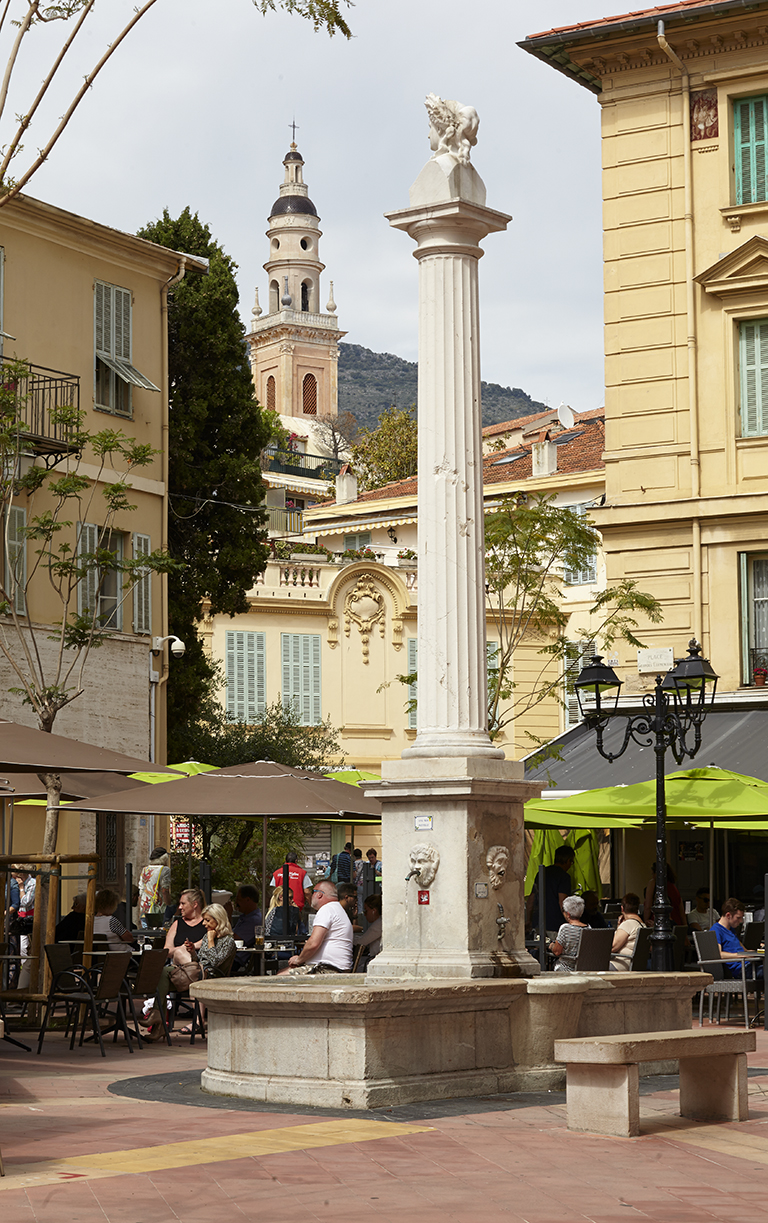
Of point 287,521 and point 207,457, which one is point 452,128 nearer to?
point 207,457

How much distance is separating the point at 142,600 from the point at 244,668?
13.2 m

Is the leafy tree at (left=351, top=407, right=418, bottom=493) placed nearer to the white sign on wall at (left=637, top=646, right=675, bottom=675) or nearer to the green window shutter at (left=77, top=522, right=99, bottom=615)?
the green window shutter at (left=77, top=522, right=99, bottom=615)

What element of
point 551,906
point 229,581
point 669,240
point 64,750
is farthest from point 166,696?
point 64,750

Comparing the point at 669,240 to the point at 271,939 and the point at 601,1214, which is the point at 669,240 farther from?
the point at 601,1214

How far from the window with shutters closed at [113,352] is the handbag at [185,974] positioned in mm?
14254

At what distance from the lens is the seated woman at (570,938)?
14.7 metres

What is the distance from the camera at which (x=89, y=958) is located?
14.4 meters

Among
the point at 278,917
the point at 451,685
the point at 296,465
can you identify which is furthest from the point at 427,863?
the point at 296,465

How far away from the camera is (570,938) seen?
15.0 meters

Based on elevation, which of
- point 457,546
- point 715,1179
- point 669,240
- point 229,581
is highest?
point 669,240

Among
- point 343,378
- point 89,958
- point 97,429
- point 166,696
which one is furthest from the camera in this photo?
point 343,378

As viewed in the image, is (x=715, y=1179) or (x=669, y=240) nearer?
(x=715, y=1179)

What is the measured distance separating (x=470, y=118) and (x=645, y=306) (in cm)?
1313

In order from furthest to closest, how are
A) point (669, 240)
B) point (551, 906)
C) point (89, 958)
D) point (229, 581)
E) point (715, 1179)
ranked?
point (229, 581)
point (669, 240)
point (551, 906)
point (89, 958)
point (715, 1179)
